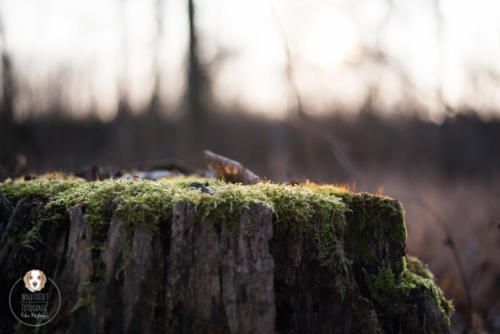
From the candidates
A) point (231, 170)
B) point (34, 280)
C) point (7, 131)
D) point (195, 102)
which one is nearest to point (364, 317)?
point (231, 170)

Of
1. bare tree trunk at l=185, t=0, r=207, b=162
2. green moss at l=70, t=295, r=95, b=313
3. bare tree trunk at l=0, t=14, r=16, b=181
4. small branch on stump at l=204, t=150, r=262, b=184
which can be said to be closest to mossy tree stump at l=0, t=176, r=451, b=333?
green moss at l=70, t=295, r=95, b=313

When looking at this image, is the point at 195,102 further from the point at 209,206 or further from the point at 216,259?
the point at 216,259

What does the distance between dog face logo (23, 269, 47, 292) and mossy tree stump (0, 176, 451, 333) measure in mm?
49

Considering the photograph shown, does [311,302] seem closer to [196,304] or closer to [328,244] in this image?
[328,244]

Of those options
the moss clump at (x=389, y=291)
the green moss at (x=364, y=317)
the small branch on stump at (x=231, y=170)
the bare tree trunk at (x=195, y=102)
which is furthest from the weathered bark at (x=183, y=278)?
the bare tree trunk at (x=195, y=102)

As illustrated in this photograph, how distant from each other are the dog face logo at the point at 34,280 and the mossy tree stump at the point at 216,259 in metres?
0.05

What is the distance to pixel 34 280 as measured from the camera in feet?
5.83

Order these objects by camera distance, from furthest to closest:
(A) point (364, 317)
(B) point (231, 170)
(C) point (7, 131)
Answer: (C) point (7, 131) < (B) point (231, 170) < (A) point (364, 317)

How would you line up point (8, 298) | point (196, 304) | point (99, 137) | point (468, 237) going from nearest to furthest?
point (196, 304), point (8, 298), point (468, 237), point (99, 137)

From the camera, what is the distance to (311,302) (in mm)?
1818

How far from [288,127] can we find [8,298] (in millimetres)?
18061

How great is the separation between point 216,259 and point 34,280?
1.08m

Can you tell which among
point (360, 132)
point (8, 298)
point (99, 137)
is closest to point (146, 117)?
point (99, 137)

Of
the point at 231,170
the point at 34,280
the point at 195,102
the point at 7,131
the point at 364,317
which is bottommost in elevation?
the point at 364,317
